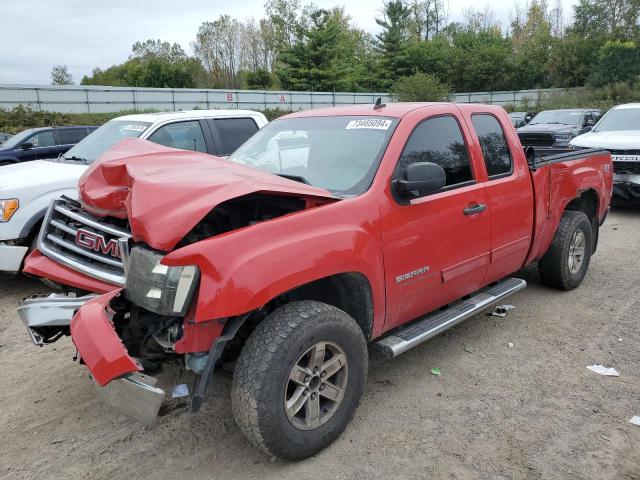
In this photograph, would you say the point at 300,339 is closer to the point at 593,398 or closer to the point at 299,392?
the point at 299,392

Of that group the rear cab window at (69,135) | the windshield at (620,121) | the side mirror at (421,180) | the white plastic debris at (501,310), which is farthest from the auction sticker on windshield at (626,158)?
the rear cab window at (69,135)

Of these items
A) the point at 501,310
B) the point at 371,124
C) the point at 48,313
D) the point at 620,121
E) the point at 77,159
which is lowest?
the point at 501,310

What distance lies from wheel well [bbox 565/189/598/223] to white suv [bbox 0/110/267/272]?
4308 mm

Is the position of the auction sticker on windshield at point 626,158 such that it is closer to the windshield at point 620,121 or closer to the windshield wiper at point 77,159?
the windshield at point 620,121

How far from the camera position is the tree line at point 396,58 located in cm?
4409

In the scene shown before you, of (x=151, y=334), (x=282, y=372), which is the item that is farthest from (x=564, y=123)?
(x=151, y=334)

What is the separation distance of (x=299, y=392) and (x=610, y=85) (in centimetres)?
4418

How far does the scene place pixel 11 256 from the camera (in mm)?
5352

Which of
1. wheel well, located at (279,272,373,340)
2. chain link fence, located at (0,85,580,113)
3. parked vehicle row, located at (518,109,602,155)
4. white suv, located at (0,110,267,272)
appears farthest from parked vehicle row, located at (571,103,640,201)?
chain link fence, located at (0,85,580,113)

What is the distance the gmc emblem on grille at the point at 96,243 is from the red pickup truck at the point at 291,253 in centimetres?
1

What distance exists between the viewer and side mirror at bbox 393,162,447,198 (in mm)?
3232

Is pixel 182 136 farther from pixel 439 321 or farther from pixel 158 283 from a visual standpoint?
pixel 158 283

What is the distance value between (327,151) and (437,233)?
966 mm

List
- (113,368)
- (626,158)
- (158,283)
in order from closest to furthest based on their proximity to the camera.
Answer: (113,368) → (158,283) → (626,158)
